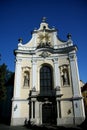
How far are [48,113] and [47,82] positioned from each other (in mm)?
3897

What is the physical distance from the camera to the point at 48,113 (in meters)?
18.0

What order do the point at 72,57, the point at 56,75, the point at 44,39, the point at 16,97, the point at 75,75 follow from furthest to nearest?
the point at 44,39 < the point at 72,57 < the point at 56,75 < the point at 75,75 < the point at 16,97

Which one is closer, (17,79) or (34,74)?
(17,79)

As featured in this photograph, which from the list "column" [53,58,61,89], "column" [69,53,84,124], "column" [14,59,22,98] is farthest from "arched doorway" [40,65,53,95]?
"column" [69,53,84,124]

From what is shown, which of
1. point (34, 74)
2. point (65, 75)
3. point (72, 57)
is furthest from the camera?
point (72, 57)

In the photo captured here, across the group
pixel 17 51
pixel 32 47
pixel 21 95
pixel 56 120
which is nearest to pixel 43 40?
pixel 32 47

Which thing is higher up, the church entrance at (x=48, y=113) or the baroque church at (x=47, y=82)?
the baroque church at (x=47, y=82)

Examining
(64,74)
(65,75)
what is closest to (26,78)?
(64,74)

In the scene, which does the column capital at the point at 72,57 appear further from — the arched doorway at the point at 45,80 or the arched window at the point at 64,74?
the arched doorway at the point at 45,80

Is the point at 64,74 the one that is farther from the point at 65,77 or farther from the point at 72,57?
the point at 72,57

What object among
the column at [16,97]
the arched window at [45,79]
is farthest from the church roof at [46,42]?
the arched window at [45,79]

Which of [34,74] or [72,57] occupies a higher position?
[72,57]

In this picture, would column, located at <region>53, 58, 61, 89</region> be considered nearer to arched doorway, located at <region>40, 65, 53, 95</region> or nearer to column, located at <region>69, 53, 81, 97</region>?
arched doorway, located at <region>40, 65, 53, 95</region>

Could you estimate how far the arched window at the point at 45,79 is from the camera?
1927 cm
